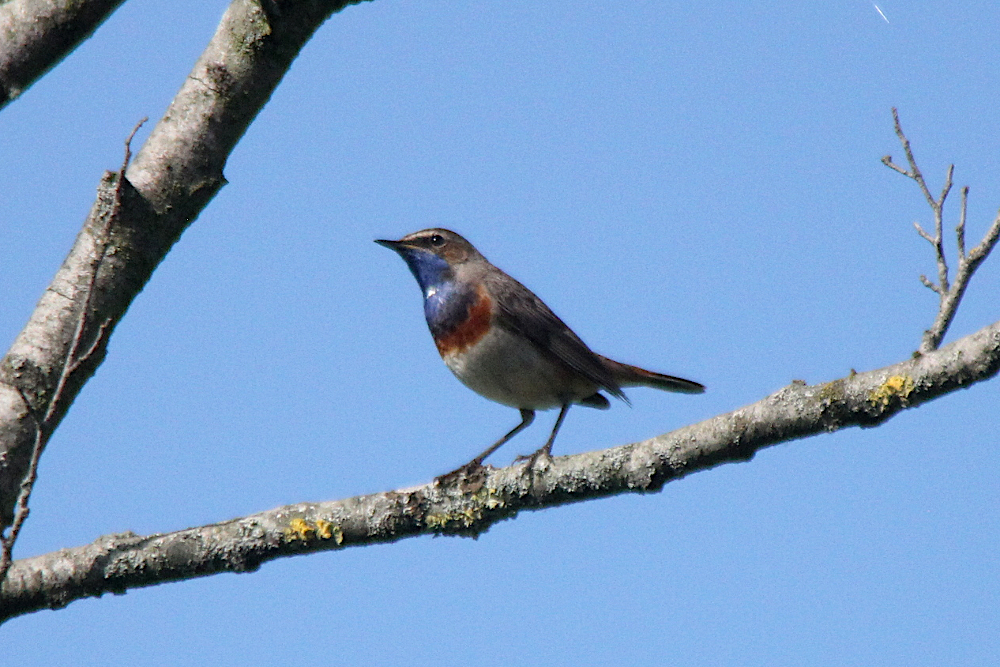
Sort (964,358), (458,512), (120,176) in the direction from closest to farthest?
(964,358) → (120,176) → (458,512)

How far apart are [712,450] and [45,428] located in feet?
8.03

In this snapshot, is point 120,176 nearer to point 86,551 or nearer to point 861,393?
point 86,551

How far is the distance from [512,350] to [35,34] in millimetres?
3403

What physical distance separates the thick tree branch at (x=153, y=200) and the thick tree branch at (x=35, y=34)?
0.54 meters

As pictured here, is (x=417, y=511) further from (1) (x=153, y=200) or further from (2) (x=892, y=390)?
(2) (x=892, y=390)

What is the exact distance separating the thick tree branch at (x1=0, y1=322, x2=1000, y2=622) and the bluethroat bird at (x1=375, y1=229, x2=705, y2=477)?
1.74 m

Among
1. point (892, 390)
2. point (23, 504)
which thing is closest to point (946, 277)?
point (892, 390)

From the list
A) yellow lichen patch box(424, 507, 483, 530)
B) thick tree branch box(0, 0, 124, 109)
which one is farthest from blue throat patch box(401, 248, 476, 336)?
thick tree branch box(0, 0, 124, 109)

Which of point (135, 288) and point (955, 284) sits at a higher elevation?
point (135, 288)

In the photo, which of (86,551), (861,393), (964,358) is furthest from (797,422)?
(86,551)

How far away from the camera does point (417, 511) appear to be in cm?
484

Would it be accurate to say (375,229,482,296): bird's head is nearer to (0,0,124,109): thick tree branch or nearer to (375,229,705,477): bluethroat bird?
(375,229,705,477): bluethroat bird

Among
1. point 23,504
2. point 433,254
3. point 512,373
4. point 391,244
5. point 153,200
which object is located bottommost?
point 23,504

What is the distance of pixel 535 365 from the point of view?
275 inches
